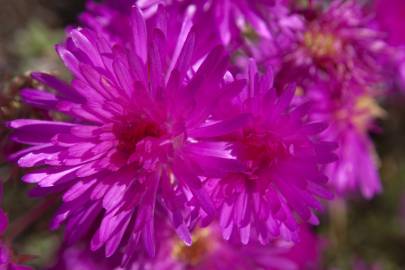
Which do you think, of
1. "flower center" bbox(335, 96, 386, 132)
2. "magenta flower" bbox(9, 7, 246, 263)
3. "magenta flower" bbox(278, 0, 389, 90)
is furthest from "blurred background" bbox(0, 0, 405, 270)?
"magenta flower" bbox(9, 7, 246, 263)

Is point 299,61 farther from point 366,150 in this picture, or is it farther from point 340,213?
point 340,213

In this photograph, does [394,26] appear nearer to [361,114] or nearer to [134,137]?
[361,114]

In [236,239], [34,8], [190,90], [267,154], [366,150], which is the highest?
[34,8]

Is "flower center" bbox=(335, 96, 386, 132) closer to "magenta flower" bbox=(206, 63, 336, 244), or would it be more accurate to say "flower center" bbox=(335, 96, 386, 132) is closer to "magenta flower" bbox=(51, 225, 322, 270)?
"magenta flower" bbox=(51, 225, 322, 270)

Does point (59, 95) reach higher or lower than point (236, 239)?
higher

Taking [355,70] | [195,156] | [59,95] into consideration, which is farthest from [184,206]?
[355,70]

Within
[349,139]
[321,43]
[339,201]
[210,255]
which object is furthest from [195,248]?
[339,201]

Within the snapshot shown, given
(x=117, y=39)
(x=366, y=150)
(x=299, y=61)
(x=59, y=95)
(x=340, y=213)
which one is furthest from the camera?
(x=340, y=213)
